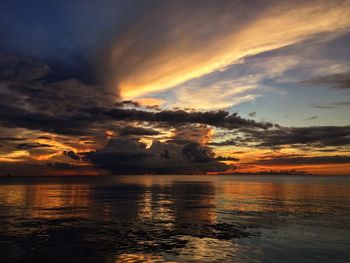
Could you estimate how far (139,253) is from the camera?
1388 inches

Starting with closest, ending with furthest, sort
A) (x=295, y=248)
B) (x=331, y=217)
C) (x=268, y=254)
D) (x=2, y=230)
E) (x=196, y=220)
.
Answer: (x=268, y=254), (x=295, y=248), (x=2, y=230), (x=196, y=220), (x=331, y=217)

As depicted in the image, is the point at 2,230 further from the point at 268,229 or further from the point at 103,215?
the point at 268,229

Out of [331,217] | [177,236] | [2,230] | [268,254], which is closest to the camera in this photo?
[268,254]

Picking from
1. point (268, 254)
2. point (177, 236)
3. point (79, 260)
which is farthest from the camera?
point (177, 236)

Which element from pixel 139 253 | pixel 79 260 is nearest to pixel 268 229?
pixel 139 253

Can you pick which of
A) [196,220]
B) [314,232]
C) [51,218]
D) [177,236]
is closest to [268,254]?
[177,236]

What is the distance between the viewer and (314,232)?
48562 millimetres

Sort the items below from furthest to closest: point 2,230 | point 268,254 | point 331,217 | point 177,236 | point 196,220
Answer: point 331,217 → point 196,220 → point 2,230 → point 177,236 → point 268,254

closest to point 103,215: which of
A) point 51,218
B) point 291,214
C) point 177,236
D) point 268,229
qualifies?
point 51,218

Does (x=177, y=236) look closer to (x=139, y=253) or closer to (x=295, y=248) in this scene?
(x=139, y=253)

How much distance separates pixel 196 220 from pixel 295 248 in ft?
75.6

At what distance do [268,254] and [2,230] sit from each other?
3565cm

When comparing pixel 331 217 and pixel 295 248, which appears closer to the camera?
→ pixel 295 248

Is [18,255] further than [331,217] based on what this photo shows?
No
